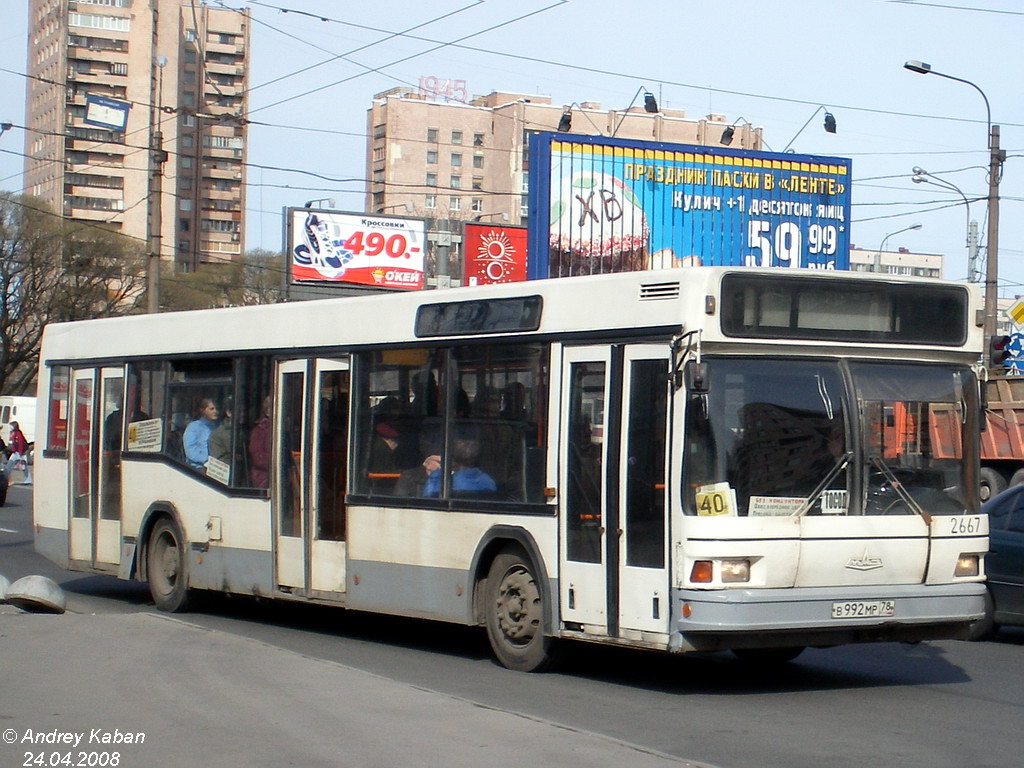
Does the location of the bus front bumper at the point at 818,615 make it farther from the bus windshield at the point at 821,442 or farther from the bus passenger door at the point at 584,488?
the bus passenger door at the point at 584,488

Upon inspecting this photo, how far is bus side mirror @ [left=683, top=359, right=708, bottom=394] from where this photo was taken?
8633 millimetres

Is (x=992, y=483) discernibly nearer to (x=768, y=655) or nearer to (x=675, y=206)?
(x=675, y=206)

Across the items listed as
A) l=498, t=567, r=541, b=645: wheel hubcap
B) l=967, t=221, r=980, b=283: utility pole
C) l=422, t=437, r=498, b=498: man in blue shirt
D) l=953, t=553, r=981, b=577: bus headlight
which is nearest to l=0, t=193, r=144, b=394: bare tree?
l=967, t=221, r=980, b=283: utility pole

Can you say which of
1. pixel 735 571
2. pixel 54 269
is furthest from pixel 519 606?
pixel 54 269

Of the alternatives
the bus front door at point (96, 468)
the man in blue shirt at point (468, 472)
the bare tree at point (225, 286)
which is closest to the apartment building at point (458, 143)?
the bare tree at point (225, 286)

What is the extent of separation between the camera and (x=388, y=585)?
11.4m

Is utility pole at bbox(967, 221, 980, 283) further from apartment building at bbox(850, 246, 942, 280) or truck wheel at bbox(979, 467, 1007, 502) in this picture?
apartment building at bbox(850, 246, 942, 280)

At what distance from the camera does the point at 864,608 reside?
8977 mm

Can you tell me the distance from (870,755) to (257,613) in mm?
8254

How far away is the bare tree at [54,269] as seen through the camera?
5941 centimetres

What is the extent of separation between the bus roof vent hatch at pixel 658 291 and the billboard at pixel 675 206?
17.0m

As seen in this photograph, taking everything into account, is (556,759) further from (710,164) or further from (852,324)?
(710,164)

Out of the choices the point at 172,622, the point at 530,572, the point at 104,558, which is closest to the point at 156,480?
the point at 104,558

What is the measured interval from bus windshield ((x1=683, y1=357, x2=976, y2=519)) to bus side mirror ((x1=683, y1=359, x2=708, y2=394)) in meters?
0.12
